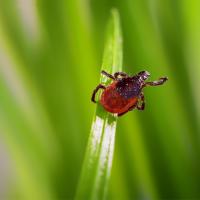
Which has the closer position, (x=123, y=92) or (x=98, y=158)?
(x=98, y=158)

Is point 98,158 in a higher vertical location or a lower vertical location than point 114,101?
lower

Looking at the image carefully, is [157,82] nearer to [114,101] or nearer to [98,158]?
[114,101]

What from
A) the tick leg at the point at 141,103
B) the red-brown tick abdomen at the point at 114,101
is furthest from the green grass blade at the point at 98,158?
the tick leg at the point at 141,103

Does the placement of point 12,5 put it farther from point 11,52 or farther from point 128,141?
point 128,141

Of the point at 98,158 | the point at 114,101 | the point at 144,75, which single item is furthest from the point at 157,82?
the point at 98,158

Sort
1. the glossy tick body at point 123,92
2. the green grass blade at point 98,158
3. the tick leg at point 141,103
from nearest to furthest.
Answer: the green grass blade at point 98,158 → the glossy tick body at point 123,92 → the tick leg at point 141,103

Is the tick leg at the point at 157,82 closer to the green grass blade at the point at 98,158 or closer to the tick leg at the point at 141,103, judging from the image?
the tick leg at the point at 141,103

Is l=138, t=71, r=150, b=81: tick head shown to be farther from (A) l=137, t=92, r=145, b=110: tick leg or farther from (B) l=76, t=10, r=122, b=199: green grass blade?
(B) l=76, t=10, r=122, b=199: green grass blade

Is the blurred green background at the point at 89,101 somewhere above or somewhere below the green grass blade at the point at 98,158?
above

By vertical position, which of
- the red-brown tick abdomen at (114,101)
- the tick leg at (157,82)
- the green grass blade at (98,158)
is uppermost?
the tick leg at (157,82)
